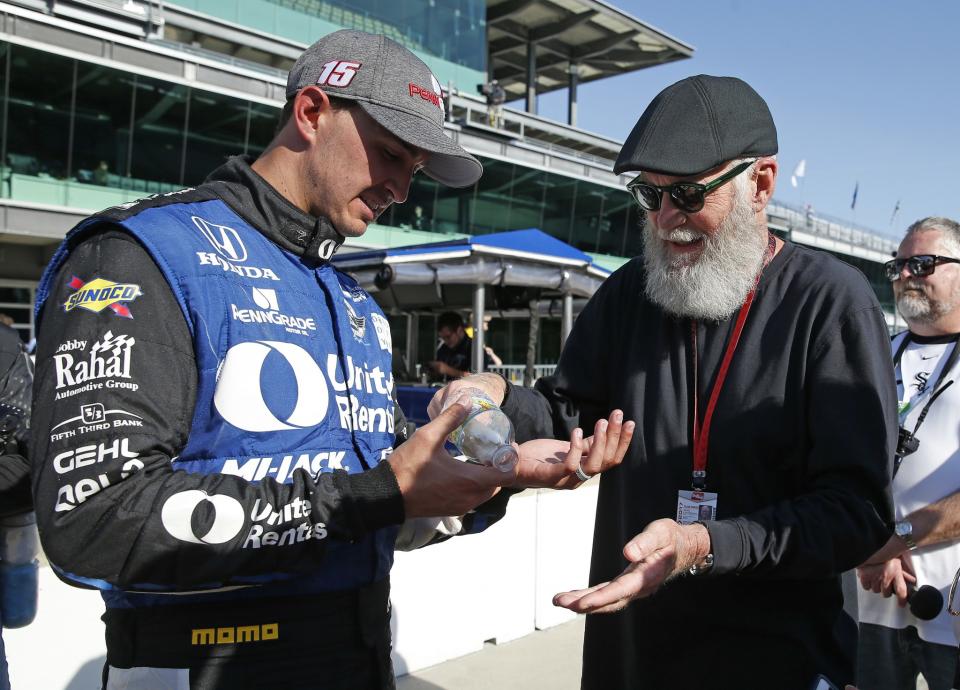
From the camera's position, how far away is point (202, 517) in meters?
1.35

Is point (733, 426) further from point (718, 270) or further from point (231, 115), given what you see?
point (231, 115)

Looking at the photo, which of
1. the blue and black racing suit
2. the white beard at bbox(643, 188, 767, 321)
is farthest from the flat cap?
the blue and black racing suit

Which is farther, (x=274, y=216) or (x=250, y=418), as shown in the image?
(x=274, y=216)

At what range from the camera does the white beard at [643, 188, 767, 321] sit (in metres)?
2.07

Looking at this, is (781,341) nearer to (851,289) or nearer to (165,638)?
(851,289)

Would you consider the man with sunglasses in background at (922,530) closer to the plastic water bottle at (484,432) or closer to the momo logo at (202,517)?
the plastic water bottle at (484,432)

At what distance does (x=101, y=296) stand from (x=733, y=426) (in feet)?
4.90

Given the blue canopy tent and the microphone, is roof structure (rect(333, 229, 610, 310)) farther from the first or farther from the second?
the microphone

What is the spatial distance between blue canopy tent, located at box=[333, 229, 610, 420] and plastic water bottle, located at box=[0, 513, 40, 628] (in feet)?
25.4

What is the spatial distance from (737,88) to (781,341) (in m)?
0.71

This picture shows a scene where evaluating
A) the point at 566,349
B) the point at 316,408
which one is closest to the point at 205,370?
the point at 316,408

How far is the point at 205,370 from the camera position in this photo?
4.94 feet

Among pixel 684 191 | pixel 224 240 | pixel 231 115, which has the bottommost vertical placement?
pixel 224 240

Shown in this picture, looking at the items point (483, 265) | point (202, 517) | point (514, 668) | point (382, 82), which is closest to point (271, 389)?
point (202, 517)
